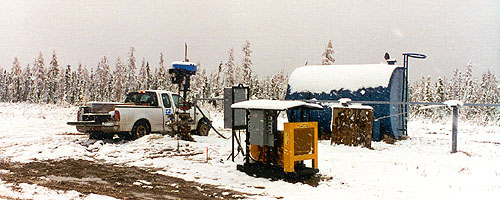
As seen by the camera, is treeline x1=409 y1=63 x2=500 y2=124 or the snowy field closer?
the snowy field

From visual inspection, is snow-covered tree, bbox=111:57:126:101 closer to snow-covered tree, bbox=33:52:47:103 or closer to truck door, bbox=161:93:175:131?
snow-covered tree, bbox=33:52:47:103

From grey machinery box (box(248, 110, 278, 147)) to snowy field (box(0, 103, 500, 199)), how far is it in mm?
874

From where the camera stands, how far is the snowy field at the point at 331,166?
7363mm

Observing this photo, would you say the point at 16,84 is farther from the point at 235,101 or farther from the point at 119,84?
the point at 235,101

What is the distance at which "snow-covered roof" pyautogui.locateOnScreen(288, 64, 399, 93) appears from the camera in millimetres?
16000

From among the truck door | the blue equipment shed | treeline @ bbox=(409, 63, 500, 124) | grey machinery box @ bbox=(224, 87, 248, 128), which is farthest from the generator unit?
treeline @ bbox=(409, 63, 500, 124)

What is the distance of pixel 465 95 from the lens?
70250 mm

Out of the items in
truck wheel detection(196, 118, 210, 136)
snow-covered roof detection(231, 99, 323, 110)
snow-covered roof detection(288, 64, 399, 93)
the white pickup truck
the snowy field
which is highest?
snow-covered roof detection(288, 64, 399, 93)

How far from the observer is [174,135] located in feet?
48.0

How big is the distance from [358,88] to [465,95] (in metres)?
64.4

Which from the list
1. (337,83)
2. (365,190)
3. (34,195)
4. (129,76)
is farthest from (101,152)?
(129,76)

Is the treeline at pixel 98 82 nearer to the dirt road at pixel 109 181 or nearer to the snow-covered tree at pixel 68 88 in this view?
the snow-covered tree at pixel 68 88

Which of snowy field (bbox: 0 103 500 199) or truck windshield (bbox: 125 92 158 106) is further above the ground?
truck windshield (bbox: 125 92 158 106)

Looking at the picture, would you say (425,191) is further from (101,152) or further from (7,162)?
(7,162)
